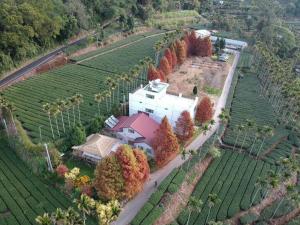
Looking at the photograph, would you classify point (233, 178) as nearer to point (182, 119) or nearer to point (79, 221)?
point (182, 119)

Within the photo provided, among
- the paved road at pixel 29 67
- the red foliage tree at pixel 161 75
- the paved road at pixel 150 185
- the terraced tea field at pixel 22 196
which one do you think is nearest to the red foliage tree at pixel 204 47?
the red foliage tree at pixel 161 75

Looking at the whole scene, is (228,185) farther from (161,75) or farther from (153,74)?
(161,75)

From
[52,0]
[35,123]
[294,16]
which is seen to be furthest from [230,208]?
[294,16]

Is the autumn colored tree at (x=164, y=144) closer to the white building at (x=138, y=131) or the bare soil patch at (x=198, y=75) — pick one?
the white building at (x=138, y=131)

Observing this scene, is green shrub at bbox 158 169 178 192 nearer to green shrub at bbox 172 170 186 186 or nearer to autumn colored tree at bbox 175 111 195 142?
green shrub at bbox 172 170 186 186

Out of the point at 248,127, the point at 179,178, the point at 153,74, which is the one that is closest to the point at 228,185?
the point at 179,178
